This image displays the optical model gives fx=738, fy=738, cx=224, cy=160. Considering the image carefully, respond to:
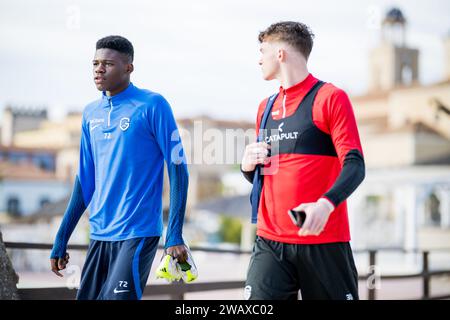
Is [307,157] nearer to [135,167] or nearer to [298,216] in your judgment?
[298,216]

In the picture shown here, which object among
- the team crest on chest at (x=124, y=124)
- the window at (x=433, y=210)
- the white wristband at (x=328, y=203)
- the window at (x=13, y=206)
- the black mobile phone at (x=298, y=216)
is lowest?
the window at (x=13, y=206)

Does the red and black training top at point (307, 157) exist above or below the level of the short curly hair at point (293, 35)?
below

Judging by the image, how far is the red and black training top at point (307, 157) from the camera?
121 inches

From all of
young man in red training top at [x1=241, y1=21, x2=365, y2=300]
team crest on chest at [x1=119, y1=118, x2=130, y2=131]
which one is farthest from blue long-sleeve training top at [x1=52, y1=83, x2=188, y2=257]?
young man in red training top at [x1=241, y1=21, x2=365, y2=300]

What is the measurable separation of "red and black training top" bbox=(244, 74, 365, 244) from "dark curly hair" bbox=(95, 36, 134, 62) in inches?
35.5

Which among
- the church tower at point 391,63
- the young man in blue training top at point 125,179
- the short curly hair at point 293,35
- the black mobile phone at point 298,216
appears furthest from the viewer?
the church tower at point 391,63

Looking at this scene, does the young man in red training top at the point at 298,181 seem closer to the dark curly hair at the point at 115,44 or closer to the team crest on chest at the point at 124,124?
the team crest on chest at the point at 124,124

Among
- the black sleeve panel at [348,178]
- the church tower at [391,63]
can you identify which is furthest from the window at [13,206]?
the black sleeve panel at [348,178]

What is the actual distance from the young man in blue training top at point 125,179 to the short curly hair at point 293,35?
646mm

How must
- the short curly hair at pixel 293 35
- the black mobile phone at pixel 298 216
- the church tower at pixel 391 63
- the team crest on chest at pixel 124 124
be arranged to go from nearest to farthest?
the black mobile phone at pixel 298 216 < the short curly hair at pixel 293 35 < the team crest on chest at pixel 124 124 < the church tower at pixel 391 63

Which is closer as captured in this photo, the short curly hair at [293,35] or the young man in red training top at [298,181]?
the young man in red training top at [298,181]

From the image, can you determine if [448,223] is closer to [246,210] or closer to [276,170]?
[246,210]

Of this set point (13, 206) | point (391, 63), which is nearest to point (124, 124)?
point (391, 63)
